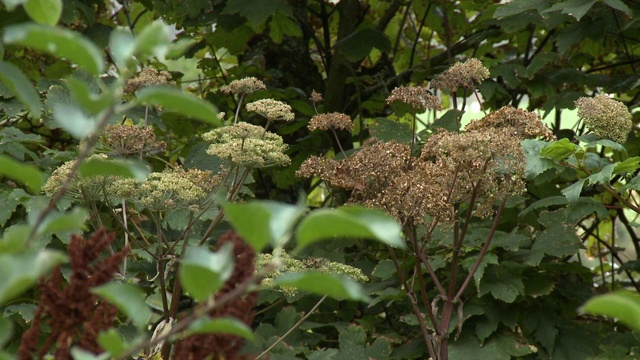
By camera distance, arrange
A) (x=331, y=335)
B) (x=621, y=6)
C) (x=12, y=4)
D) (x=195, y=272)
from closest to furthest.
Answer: (x=195, y=272) → (x=12, y=4) → (x=621, y=6) → (x=331, y=335)

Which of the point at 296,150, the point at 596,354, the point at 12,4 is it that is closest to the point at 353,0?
the point at 296,150

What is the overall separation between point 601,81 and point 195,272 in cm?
296

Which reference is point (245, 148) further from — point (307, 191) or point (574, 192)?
point (307, 191)

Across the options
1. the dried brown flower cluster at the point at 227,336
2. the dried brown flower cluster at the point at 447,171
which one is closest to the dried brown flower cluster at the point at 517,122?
the dried brown flower cluster at the point at 447,171

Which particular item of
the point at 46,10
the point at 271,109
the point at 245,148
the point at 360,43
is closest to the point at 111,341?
the point at 46,10

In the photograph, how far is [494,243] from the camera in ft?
9.20

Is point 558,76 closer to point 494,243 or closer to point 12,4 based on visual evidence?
point 494,243

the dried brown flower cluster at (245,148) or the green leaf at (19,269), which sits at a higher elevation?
the green leaf at (19,269)

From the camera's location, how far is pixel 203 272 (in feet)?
2.24

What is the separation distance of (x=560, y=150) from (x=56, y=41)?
1.68 meters

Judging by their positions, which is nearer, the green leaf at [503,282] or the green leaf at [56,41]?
the green leaf at [56,41]

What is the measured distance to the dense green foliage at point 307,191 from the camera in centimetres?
75

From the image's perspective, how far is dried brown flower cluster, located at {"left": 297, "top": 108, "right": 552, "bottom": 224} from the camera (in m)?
1.92

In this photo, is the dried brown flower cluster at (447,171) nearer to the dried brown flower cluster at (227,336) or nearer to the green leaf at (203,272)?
the dried brown flower cluster at (227,336)
